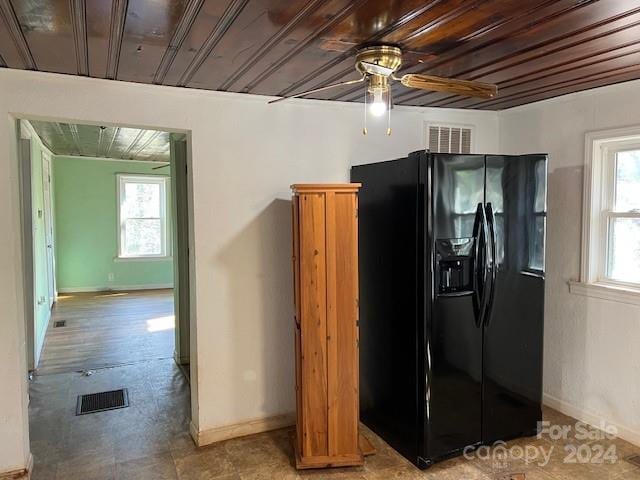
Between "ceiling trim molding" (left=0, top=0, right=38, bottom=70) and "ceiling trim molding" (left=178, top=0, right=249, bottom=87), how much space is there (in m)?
0.68

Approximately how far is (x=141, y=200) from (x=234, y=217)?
603 centimetres

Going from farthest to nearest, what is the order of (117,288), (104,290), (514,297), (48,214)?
(117,288) < (104,290) < (48,214) < (514,297)

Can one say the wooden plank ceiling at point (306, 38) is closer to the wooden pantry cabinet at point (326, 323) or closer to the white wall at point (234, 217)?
the white wall at point (234, 217)

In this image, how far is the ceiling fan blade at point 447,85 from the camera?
1882mm

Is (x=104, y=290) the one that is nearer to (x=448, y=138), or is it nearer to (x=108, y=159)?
(x=108, y=159)

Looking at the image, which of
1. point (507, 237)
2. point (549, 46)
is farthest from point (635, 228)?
point (549, 46)

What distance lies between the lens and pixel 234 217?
2.91 m

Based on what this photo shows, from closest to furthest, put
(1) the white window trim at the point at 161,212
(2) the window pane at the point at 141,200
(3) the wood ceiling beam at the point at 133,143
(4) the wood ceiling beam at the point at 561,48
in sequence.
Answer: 1. (4) the wood ceiling beam at the point at 561,48
2. (3) the wood ceiling beam at the point at 133,143
3. (1) the white window trim at the point at 161,212
4. (2) the window pane at the point at 141,200

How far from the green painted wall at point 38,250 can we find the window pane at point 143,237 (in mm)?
2302

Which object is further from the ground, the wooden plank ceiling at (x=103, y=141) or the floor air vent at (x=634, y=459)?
the wooden plank ceiling at (x=103, y=141)

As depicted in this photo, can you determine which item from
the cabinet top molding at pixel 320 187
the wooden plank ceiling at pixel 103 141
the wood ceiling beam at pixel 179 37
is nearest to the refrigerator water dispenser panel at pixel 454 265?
the cabinet top molding at pixel 320 187

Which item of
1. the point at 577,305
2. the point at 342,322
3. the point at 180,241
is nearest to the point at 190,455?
the point at 342,322

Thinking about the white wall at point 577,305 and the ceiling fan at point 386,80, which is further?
the white wall at point 577,305

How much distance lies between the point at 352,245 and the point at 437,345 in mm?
729
